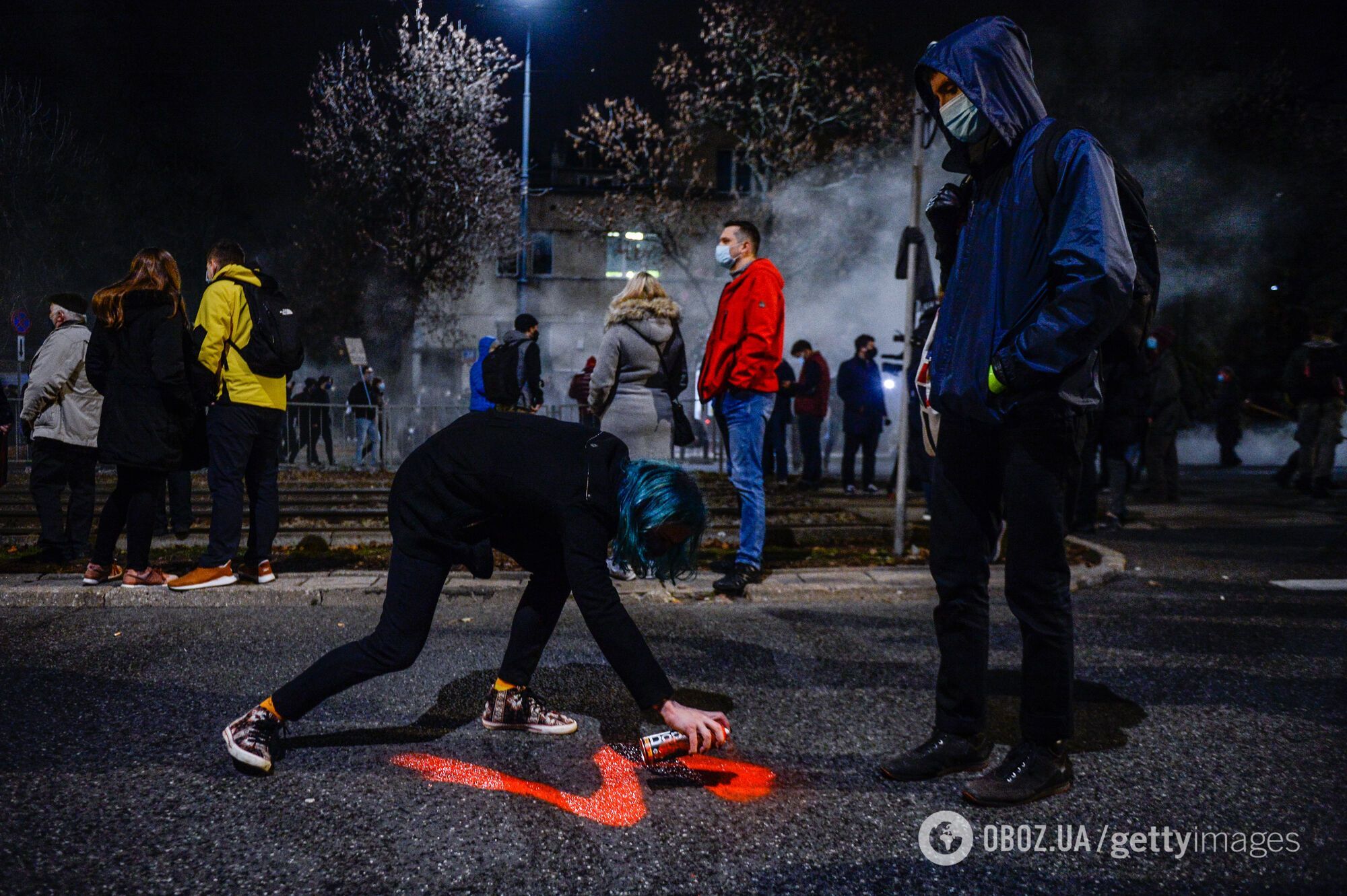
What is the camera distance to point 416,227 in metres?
29.1

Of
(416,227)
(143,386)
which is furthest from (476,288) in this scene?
(143,386)

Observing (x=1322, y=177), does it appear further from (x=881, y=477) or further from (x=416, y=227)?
(x=416, y=227)

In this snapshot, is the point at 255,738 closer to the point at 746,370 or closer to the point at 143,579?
the point at 143,579

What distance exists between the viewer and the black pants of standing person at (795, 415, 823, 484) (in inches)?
470

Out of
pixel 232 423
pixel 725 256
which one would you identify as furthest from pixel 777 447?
pixel 232 423

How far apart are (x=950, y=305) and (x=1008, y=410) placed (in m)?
0.40

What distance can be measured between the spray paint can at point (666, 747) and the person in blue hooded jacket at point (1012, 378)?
69 centimetres

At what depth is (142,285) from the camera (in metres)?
5.17

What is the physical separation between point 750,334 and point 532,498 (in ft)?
10.4

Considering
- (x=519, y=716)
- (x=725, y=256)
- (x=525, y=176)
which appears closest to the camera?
(x=519, y=716)

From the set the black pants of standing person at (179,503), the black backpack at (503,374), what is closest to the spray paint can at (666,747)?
the black pants of standing person at (179,503)

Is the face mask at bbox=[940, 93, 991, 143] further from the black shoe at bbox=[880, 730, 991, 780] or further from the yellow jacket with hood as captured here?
the yellow jacket with hood

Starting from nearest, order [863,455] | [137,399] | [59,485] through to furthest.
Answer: [137,399], [59,485], [863,455]

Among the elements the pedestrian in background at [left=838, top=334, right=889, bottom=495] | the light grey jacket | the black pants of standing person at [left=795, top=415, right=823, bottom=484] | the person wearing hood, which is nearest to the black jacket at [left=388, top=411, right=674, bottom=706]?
the person wearing hood
